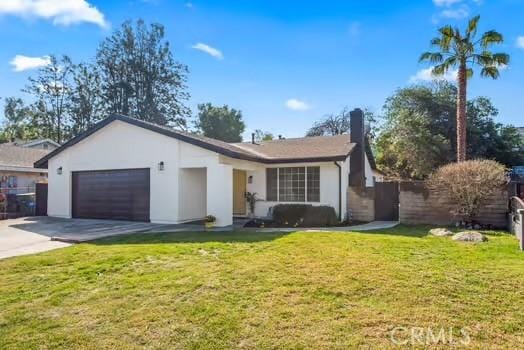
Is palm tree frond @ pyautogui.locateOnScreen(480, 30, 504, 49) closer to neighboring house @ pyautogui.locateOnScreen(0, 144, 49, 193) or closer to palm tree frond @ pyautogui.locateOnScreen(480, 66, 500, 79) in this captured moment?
palm tree frond @ pyautogui.locateOnScreen(480, 66, 500, 79)

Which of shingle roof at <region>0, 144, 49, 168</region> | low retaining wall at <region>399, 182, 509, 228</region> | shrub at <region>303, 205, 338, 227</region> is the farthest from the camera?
shingle roof at <region>0, 144, 49, 168</region>

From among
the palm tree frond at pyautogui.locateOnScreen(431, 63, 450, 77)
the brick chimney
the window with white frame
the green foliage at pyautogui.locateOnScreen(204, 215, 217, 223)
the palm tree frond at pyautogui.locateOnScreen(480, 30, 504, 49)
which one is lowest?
the green foliage at pyautogui.locateOnScreen(204, 215, 217, 223)

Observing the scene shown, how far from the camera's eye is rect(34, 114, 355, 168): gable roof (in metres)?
13.3

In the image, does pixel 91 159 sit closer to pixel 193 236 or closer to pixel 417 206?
pixel 193 236

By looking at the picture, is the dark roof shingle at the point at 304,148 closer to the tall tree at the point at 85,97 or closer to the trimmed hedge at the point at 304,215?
the trimmed hedge at the point at 304,215

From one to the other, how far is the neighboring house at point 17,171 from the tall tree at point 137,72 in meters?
15.6

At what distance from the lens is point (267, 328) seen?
13.2 feet

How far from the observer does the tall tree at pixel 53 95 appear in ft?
123

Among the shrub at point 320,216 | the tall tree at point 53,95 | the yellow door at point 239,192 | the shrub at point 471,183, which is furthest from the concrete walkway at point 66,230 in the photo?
the tall tree at point 53,95

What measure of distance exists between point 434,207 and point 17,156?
23949mm

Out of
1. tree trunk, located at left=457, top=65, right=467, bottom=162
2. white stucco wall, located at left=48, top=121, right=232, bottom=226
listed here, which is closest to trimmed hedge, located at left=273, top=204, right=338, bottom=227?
white stucco wall, located at left=48, top=121, right=232, bottom=226

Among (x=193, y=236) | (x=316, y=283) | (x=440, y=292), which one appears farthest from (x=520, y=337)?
(x=193, y=236)

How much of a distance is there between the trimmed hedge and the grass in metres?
5.49

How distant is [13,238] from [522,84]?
24901 mm
